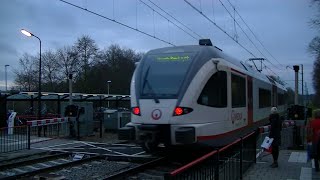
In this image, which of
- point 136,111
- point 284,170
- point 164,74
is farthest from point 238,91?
point 284,170

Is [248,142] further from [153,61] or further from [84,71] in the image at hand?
[84,71]

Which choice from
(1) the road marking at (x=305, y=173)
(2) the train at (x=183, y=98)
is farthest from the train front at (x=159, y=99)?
(1) the road marking at (x=305, y=173)

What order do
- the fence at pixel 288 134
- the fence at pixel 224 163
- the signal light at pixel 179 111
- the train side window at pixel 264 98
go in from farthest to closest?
1. the train side window at pixel 264 98
2. the fence at pixel 288 134
3. the signal light at pixel 179 111
4. the fence at pixel 224 163

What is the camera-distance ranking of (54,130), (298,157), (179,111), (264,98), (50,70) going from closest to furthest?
(179,111) < (298,157) < (264,98) < (54,130) < (50,70)

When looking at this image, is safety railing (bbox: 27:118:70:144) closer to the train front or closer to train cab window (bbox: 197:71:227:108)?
the train front

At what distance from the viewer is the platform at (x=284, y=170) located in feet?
34.3

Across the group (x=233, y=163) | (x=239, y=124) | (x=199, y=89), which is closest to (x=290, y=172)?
(x=233, y=163)

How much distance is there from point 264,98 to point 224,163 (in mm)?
13588

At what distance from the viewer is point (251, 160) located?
12.1m

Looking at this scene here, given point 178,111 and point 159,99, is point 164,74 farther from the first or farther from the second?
point 178,111

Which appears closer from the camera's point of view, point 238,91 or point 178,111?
point 178,111

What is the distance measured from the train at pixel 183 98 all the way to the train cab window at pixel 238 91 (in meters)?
0.03

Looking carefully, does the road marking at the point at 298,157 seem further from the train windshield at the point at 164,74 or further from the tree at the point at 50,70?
the tree at the point at 50,70

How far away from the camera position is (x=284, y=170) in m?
11.4
